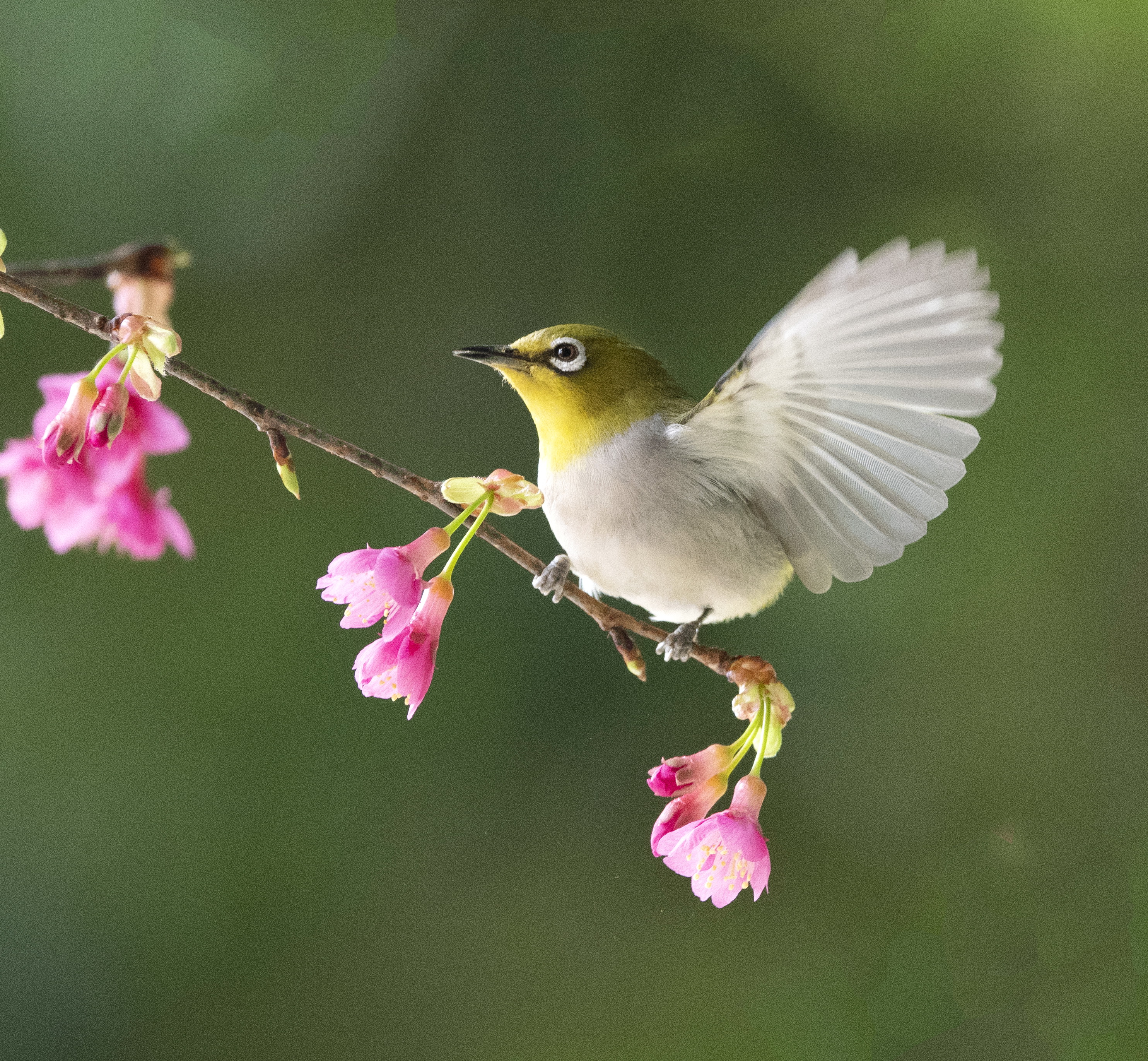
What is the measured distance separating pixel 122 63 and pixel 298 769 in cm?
86

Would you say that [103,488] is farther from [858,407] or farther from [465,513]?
[858,407]

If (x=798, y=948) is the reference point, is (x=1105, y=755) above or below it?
above

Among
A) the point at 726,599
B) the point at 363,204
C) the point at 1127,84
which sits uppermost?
the point at 1127,84

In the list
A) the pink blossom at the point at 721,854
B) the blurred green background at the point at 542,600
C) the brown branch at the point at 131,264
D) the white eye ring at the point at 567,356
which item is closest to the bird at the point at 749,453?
the white eye ring at the point at 567,356

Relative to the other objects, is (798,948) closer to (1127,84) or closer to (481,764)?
(481,764)

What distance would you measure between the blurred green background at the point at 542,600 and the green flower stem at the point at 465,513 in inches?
25.3

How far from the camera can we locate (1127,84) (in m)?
1.26

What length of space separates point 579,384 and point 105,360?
210 mm

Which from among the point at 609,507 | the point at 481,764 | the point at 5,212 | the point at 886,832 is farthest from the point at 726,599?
Answer: the point at 5,212

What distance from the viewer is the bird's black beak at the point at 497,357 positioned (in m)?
0.48

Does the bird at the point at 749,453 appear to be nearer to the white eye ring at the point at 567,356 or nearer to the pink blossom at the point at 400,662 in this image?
the white eye ring at the point at 567,356

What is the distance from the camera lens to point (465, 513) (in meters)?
0.41

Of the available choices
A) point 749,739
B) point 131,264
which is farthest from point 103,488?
point 749,739

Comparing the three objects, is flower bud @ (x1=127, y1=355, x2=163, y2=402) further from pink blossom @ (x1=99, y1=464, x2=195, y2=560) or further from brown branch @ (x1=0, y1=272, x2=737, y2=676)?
pink blossom @ (x1=99, y1=464, x2=195, y2=560)
